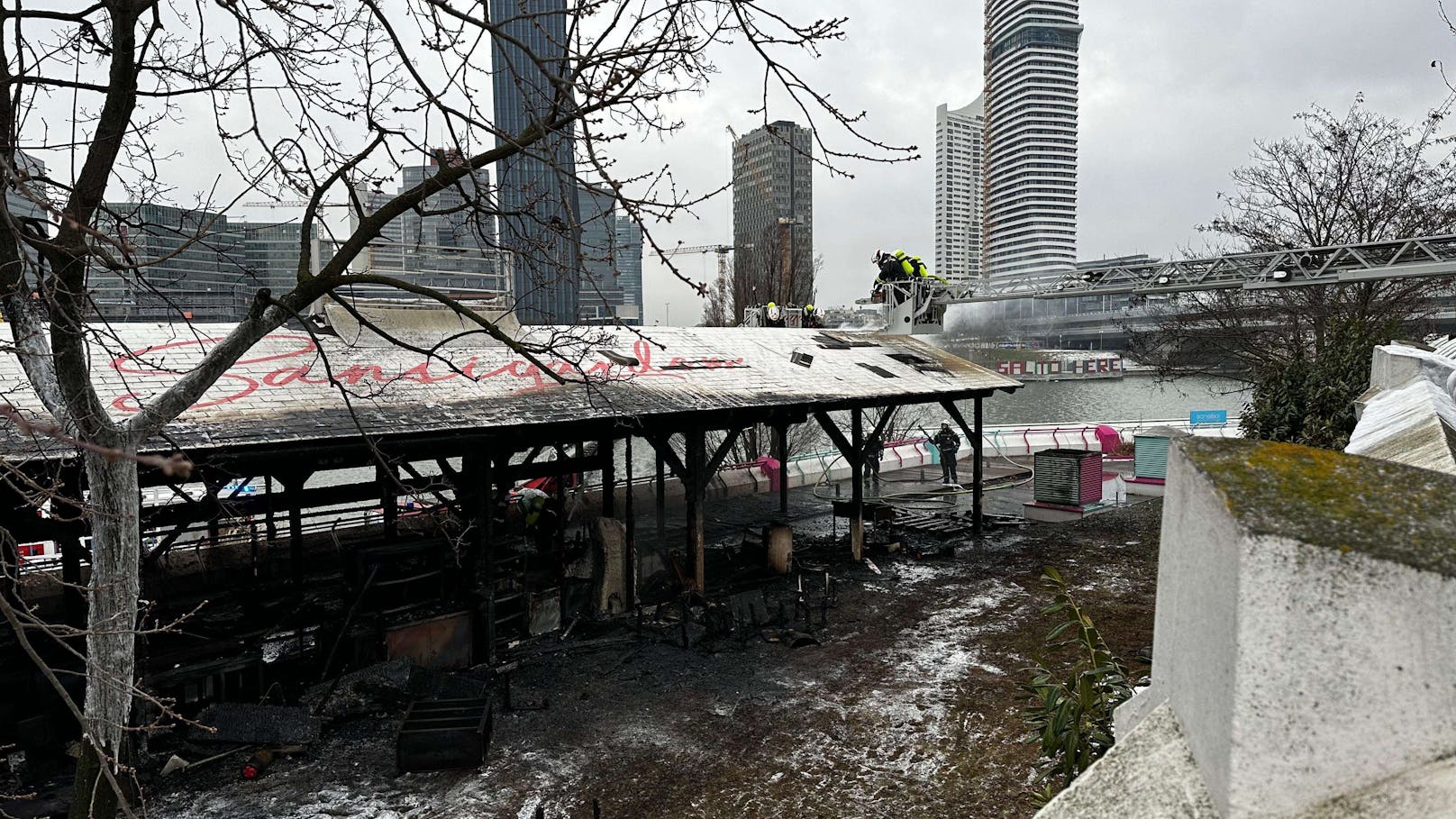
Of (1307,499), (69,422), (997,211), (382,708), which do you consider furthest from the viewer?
(997,211)

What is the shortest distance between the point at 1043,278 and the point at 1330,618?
2061 centimetres

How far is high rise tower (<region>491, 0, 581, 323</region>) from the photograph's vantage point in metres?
5.00

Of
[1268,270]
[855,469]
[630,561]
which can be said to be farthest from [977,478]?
[630,561]

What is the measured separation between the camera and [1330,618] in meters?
1.38

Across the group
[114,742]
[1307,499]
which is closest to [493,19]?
[114,742]

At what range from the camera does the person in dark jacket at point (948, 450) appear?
22.8 meters

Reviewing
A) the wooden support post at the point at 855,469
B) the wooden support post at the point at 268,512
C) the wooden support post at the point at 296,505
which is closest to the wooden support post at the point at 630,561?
the wooden support post at the point at 855,469

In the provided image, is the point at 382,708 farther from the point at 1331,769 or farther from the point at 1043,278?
the point at 1043,278

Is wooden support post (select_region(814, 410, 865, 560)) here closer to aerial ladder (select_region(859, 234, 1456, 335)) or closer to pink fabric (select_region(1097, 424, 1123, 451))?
aerial ladder (select_region(859, 234, 1456, 335))

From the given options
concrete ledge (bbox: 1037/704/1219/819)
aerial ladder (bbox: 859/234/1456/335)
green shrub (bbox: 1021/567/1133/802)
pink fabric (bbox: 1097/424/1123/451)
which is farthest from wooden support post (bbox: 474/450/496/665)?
pink fabric (bbox: 1097/424/1123/451)

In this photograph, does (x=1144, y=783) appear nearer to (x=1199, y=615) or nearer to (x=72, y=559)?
(x=1199, y=615)

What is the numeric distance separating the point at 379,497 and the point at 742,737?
20.2 feet

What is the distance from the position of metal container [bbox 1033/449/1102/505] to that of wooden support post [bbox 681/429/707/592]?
9.83 m

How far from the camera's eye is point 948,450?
23.1 metres
